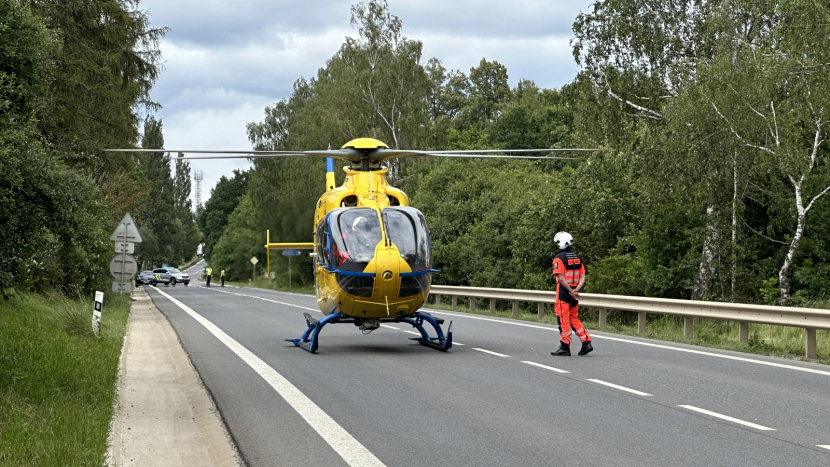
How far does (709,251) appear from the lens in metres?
25.2

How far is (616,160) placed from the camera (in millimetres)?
26703

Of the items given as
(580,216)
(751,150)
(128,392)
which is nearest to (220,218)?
(580,216)

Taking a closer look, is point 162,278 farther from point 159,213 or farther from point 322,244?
point 322,244

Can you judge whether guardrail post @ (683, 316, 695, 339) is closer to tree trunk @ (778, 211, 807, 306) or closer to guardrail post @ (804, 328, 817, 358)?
guardrail post @ (804, 328, 817, 358)

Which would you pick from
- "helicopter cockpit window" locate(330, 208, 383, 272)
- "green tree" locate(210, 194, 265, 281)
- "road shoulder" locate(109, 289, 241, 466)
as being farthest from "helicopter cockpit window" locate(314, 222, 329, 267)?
"green tree" locate(210, 194, 265, 281)

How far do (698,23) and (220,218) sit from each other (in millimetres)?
122466

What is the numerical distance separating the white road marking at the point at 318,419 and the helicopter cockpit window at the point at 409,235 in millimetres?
2667

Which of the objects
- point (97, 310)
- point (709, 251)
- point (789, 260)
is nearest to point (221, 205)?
point (709, 251)

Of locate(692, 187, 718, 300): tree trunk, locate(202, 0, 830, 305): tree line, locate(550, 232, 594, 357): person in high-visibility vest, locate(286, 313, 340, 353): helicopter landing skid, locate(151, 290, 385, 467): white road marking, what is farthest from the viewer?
locate(692, 187, 718, 300): tree trunk

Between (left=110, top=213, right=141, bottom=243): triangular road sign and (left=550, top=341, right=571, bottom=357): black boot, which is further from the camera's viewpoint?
(left=110, top=213, right=141, bottom=243): triangular road sign

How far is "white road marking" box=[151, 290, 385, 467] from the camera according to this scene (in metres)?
6.99

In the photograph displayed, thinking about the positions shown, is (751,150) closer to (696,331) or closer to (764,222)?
(764,222)

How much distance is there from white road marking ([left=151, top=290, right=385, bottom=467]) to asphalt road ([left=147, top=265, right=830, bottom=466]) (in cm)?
2

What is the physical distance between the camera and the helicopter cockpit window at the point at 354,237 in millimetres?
14359
